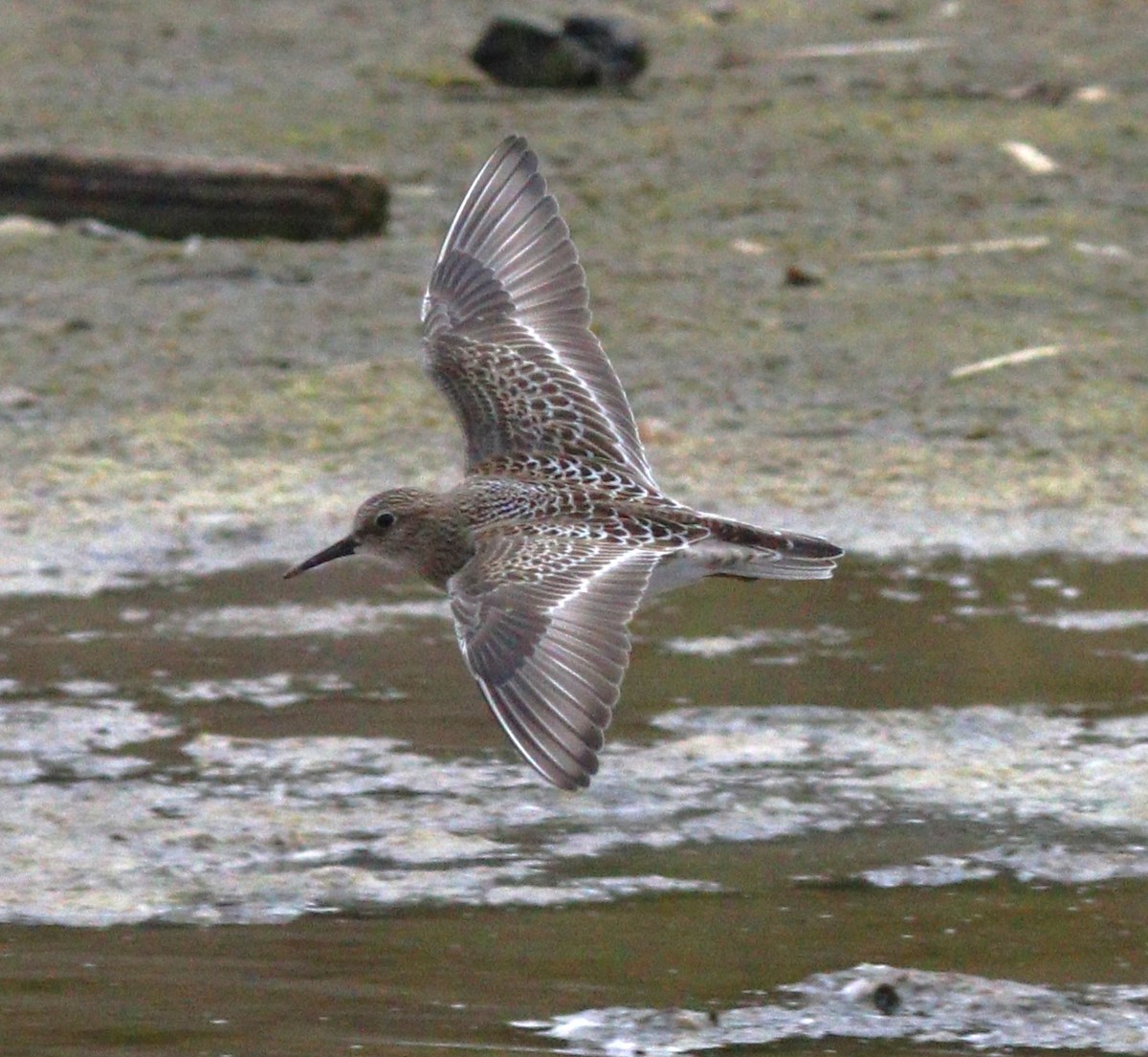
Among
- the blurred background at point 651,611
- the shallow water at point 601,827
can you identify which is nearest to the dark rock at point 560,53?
the blurred background at point 651,611

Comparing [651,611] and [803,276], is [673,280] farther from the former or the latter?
[651,611]

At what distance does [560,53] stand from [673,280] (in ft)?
10.7

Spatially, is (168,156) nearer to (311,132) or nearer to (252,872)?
(311,132)

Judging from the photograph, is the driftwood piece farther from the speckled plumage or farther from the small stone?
the speckled plumage

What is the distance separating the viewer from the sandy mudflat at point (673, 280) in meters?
8.80

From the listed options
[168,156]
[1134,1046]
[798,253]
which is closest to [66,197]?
[168,156]

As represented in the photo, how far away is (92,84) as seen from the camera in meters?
14.1

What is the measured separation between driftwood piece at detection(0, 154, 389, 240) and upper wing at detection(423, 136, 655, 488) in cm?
407

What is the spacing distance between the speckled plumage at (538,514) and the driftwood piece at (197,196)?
4.05m

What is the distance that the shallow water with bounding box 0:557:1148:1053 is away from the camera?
4809mm

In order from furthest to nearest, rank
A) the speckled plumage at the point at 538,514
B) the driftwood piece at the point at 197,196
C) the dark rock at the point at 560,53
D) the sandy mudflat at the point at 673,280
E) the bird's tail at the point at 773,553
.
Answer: the dark rock at the point at 560,53
the driftwood piece at the point at 197,196
the sandy mudflat at the point at 673,280
the bird's tail at the point at 773,553
the speckled plumage at the point at 538,514

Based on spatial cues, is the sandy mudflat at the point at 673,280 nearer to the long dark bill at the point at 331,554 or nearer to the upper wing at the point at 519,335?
the upper wing at the point at 519,335

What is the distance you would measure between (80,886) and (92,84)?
30.5 feet

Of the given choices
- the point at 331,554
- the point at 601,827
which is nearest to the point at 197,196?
the point at 331,554
